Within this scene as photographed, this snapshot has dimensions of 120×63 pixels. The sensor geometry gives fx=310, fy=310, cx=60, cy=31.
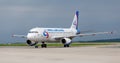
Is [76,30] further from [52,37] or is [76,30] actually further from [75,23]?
[52,37]

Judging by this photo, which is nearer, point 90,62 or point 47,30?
point 90,62

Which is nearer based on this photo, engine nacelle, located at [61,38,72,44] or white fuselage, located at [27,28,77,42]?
white fuselage, located at [27,28,77,42]

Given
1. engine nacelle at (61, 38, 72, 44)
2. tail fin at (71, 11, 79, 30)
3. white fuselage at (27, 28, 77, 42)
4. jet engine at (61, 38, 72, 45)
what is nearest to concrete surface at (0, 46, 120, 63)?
white fuselage at (27, 28, 77, 42)

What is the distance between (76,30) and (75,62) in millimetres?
51940

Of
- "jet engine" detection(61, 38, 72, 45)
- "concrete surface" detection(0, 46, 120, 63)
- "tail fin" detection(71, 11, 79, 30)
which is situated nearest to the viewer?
"concrete surface" detection(0, 46, 120, 63)

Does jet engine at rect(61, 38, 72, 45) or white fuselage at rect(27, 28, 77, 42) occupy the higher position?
white fuselage at rect(27, 28, 77, 42)

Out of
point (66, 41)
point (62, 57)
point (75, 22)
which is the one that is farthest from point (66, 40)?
point (62, 57)

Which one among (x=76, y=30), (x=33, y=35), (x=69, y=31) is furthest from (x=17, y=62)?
(x=76, y=30)

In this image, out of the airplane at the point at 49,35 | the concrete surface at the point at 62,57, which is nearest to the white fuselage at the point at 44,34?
the airplane at the point at 49,35

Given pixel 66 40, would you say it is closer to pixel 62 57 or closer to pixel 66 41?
pixel 66 41

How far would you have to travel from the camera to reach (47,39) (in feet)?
189

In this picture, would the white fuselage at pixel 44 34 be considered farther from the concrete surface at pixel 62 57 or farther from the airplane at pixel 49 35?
the concrete surface at pixel 62 57

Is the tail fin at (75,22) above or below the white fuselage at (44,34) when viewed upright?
above

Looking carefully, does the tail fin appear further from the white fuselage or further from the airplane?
the white fuselage
